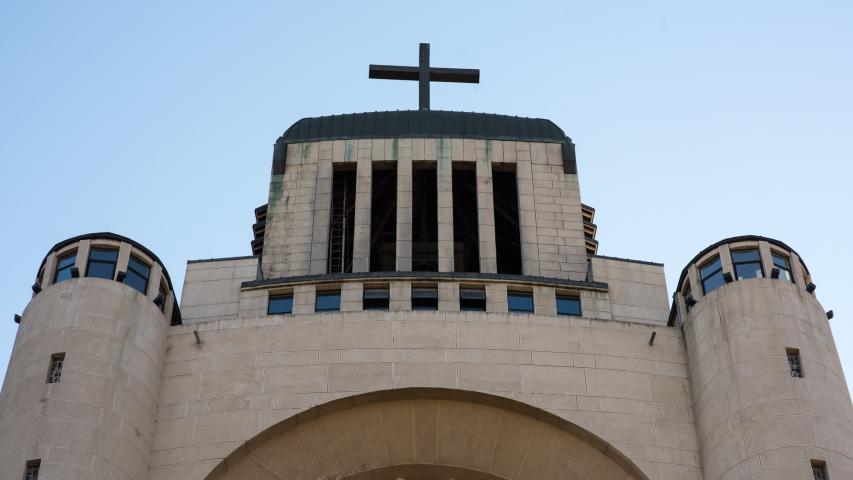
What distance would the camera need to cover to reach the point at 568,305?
160 feet

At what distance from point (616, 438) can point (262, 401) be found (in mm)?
9969

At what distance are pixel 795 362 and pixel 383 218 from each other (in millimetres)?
18419

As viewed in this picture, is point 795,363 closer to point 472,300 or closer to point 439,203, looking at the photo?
point 472,300

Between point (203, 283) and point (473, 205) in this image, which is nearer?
point (203, 283)

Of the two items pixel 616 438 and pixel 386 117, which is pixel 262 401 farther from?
pixel 386 117

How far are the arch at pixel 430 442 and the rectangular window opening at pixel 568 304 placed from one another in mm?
5082

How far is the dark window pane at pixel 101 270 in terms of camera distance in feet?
150

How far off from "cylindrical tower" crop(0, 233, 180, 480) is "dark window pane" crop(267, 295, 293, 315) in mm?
3024

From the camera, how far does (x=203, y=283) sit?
50000 millimetres

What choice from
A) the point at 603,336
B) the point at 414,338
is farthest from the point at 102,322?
the point at 603,336

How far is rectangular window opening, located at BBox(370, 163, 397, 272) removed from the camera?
56062 mm

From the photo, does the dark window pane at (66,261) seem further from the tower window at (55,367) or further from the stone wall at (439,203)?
the stone wall at (439,203)

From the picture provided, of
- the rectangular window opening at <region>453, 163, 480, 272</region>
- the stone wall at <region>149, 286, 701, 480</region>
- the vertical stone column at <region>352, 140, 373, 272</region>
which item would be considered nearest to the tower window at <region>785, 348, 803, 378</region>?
the stone wall at <region>149, 286, 701, 480</region>

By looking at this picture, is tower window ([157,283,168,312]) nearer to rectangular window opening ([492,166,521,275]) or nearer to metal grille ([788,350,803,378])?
rectangular window opening ([492,166,521,275])
